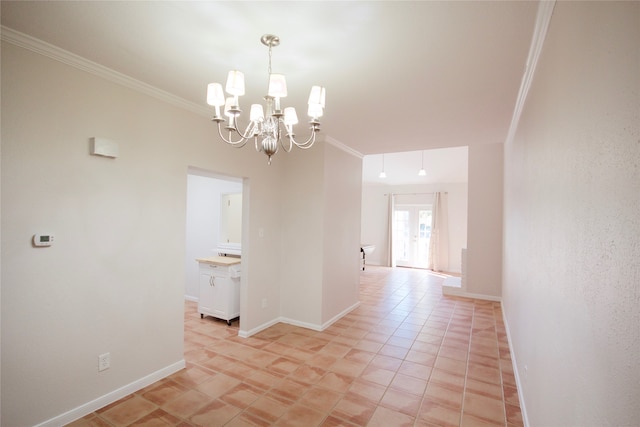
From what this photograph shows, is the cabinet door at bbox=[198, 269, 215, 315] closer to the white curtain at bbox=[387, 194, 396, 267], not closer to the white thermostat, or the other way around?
the white thermostat

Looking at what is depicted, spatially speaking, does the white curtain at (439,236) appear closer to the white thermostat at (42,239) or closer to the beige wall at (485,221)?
the beige wall at (485,221)

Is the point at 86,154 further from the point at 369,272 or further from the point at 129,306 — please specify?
the point at 369,272

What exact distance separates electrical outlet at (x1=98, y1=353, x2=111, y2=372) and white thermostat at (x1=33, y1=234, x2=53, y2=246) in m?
0.96

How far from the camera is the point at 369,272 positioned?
8484 mm

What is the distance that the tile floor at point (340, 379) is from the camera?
87.3 inches

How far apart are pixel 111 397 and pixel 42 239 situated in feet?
4.40

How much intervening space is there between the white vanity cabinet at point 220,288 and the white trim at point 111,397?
1200 millimetres

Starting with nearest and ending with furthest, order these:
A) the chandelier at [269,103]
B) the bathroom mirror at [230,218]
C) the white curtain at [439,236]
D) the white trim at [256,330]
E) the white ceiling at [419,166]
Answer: the chandelier at [269,103]
the white trim at [256,330]
the bathroom mirror at [230,218]
the white ceiling at [419,166]
the white curtain at [439,236]

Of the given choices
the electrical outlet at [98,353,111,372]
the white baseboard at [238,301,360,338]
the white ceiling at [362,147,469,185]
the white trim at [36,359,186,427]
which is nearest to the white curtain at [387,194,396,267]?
the white ceiling at [362,147,469,185]

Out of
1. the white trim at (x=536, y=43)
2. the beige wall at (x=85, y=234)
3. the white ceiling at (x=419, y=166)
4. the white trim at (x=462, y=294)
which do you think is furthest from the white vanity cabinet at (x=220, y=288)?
the white trim at (x=462, y=294)

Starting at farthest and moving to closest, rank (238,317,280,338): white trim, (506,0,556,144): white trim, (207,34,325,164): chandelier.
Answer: (238,317,280,338): white trim, (207,34,325,164): chandelier, (506,0,556,144): white trim

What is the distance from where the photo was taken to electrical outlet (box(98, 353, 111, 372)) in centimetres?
228

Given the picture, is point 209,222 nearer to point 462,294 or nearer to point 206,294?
point 206,294

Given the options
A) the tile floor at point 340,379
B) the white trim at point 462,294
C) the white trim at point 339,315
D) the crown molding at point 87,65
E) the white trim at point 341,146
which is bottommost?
the tile floor at point 340,379
